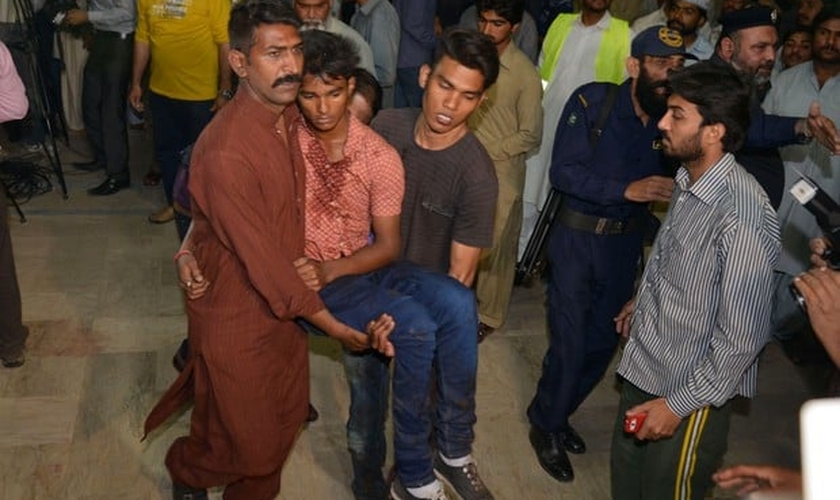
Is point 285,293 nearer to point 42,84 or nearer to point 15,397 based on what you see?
point 15,397

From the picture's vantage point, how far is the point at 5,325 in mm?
4062

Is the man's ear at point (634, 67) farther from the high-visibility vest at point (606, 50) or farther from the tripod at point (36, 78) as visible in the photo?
the tripod at point (36, 78)

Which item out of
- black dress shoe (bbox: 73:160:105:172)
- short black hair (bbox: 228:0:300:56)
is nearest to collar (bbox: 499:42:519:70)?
short black hair (bbox: 228:0:300:56)

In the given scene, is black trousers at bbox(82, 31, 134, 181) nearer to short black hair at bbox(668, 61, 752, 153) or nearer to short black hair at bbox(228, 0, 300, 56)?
short black hair at bbox(228, 0, 300, 56)

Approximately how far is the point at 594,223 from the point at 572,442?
1005 millimetres

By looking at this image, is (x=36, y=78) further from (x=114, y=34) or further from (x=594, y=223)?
(x=594, y=223)

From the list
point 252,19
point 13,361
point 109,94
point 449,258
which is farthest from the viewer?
point 109,94

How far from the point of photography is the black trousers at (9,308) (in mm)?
3996

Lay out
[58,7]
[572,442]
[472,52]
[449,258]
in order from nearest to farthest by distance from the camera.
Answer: [472,52], [449,258], [572,442], [58,7]

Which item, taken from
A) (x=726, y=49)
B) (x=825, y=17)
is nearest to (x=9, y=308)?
(x=726, y=49)

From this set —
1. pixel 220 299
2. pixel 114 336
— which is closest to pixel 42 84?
pixel 114 336

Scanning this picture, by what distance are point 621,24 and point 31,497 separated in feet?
11.6

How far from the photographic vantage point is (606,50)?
4.67 meters

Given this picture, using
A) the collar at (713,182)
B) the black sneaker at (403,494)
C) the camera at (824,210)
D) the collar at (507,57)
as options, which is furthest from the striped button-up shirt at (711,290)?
the collar at (507,57)
